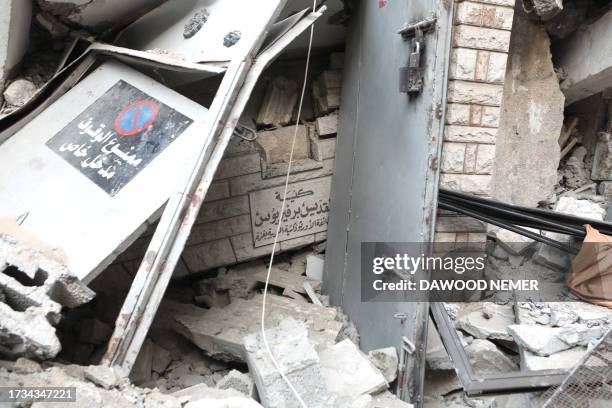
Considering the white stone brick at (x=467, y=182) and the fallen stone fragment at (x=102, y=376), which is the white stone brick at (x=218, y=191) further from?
the fallen stone fragment at (x=102, y=376)

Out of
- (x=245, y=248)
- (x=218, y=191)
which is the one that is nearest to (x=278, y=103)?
(x=218, y=191)

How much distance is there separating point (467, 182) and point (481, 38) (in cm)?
72

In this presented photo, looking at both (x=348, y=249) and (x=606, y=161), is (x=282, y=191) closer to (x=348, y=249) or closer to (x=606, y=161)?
(x=348, y=249)

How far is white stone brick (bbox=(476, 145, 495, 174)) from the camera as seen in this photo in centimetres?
262

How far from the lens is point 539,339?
249cm

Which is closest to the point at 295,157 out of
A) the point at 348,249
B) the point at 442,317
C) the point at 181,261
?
the point at 348,249

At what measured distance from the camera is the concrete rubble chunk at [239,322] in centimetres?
287

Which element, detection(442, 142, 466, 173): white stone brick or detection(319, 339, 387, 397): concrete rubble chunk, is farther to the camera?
detection(442, 142, 466, 173): white stone brick

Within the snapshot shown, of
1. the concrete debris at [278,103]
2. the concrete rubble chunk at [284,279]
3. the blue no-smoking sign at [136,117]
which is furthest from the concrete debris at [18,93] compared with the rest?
the concrete rubble chunk at [284,279]

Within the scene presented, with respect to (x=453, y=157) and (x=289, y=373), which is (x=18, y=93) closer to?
(x=289, y=373)

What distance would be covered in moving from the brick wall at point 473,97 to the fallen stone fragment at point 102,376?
66.0 inches

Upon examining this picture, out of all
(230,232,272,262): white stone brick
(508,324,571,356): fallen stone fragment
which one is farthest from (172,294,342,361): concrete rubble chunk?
(508,324,571,356): fallen stone fragment

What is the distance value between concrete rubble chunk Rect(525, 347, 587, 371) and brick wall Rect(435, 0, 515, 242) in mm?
698

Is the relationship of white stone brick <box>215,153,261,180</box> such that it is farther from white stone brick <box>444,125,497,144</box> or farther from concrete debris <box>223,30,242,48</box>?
white stone brick <box>444,125,497,144</box>
